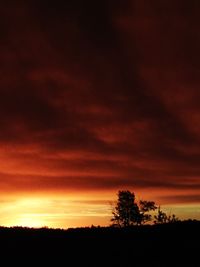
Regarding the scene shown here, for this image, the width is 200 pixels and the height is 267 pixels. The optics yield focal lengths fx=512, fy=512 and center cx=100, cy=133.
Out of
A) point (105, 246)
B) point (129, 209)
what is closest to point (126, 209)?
point (129, 209)

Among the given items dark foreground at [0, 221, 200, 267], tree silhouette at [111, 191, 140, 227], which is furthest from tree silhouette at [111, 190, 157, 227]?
dark foreground at [0, 221, 200, 267]

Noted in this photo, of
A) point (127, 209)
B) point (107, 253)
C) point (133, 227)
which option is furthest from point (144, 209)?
point (107, 253)

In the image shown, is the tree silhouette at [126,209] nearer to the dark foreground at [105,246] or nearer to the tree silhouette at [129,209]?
the tree silhouette at [129,209]

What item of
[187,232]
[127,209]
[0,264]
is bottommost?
[0,264]

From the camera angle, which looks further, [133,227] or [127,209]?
[127,209]

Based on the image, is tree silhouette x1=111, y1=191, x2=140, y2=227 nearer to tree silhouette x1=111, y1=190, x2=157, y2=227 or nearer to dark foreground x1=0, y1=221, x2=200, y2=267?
tree silhouette x1=111, y1=190, x2=157, y2=227

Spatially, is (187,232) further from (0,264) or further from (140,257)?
(0,264)

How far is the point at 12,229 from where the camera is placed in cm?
3161

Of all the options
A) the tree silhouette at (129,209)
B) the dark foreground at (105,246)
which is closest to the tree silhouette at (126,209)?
the tree silhouette at (129,209)

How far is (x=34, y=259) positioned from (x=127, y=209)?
53.8 metres

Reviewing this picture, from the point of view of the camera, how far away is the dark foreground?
23984 millimetres

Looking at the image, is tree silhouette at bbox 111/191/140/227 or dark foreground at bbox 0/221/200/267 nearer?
dark foreground at bbox 0/221/200/267

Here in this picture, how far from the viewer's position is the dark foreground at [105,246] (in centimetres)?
2398

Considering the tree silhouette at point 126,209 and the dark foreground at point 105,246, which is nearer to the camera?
the dark foreground at point 105,246
